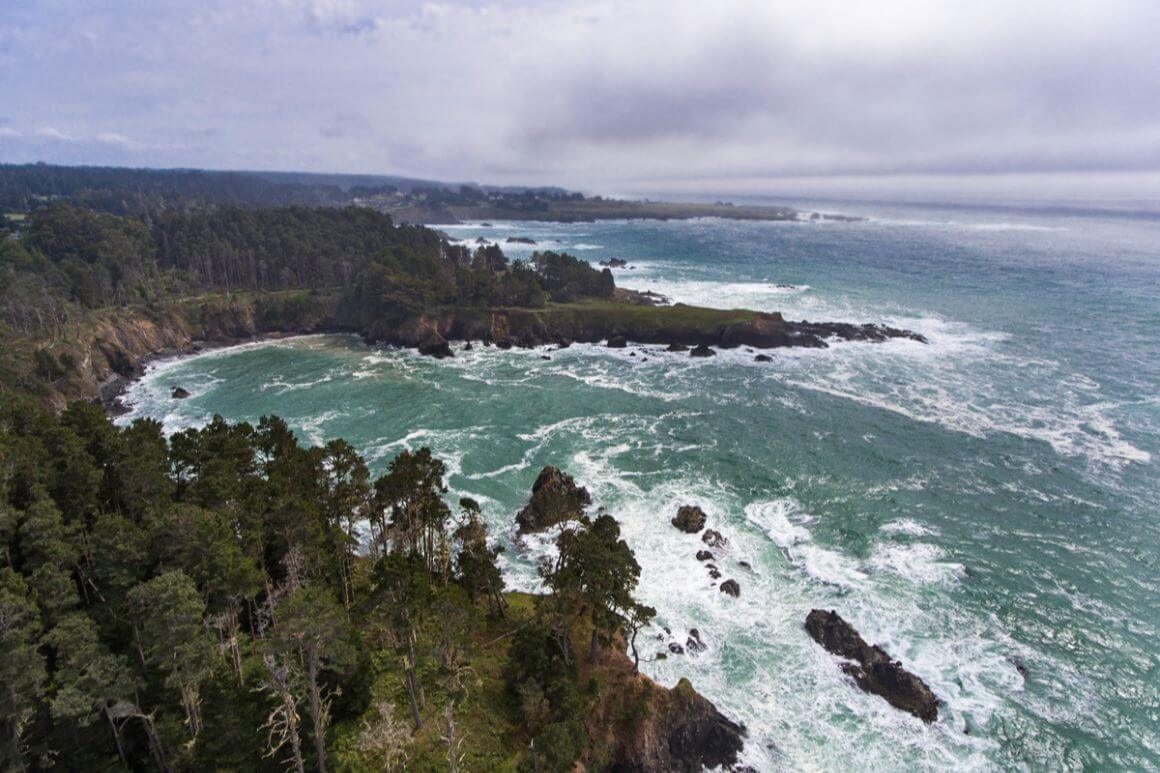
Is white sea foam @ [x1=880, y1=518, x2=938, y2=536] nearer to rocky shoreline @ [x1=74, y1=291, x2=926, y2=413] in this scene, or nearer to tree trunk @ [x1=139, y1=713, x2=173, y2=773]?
rocky shoreline @ [x1=74, y1=291, x2=926, y2=413]

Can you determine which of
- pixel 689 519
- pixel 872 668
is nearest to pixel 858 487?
pixel 689 519

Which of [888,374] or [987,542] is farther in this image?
[888,374]

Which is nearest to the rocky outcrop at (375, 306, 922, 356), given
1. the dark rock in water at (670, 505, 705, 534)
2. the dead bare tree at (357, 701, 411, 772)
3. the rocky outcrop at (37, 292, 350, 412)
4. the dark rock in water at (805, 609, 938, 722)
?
the rocky outcrop at (37, 292, 350, 412)

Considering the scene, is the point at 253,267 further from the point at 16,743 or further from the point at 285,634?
the point at 285,634

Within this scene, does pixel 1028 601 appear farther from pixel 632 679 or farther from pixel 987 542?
pixel 632 679

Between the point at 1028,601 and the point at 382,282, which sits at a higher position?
the point at 382,282

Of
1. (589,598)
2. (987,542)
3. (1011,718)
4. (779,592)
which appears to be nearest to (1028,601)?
(987,542)

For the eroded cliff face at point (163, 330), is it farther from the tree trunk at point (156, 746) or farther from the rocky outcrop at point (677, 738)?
the rocky outcrop at point (677, 738)
